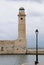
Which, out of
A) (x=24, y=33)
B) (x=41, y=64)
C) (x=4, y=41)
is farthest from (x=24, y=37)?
(x=41, y=64)

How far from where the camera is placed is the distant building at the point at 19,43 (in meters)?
48.5

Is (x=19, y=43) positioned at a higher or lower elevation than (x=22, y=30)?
lower

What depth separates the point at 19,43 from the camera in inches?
1917

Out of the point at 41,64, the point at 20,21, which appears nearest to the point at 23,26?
the point at 20,21

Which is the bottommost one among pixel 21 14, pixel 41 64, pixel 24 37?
pixel 41 64

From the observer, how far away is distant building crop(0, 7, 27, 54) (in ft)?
159

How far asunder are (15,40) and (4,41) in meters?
2.14

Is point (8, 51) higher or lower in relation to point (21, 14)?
lower

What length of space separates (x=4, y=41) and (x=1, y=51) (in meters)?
1.92

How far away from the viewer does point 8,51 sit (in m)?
49.4

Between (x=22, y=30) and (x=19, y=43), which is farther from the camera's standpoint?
(x=22, y=30)

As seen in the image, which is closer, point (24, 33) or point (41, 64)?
point (41, 64)

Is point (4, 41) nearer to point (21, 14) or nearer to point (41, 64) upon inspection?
point (21, 14)

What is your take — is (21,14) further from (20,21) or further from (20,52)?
(20,52)
